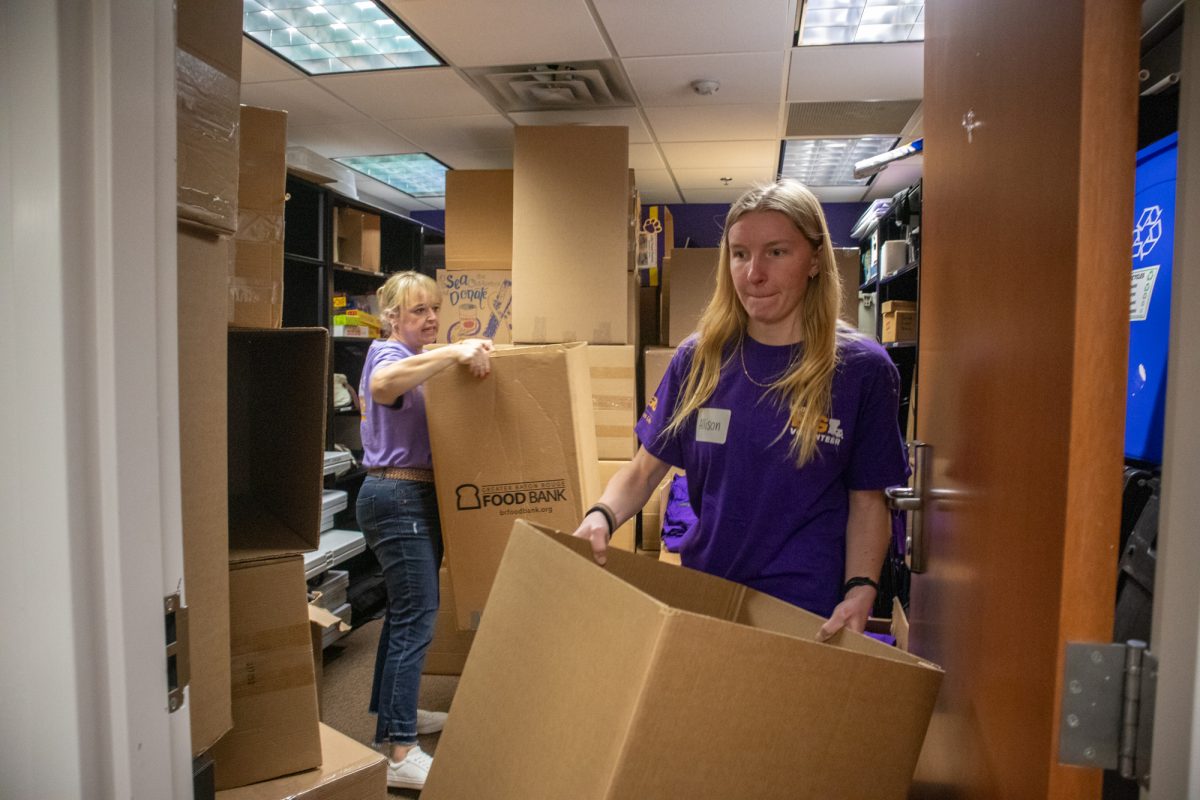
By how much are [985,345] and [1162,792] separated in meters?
0.45

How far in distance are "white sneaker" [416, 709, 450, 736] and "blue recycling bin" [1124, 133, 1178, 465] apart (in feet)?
7.27

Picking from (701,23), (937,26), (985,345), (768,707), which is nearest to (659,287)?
(701,23)

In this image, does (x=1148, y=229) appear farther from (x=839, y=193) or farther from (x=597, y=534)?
(x=839, y=193)

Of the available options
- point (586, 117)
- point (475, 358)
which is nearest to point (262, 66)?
point (586, 117)

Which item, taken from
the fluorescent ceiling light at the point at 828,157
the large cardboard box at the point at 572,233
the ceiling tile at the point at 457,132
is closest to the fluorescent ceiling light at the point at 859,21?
the large cardboard box at the point at 572,233

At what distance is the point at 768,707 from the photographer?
0.62m

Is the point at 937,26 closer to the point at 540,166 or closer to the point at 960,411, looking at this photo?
the point at 960,411

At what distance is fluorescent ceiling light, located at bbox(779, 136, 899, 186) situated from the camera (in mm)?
4137

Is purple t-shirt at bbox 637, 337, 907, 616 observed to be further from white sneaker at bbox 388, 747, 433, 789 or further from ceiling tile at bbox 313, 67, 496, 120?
ceiling tile at bbox 313, 67, 496, 120

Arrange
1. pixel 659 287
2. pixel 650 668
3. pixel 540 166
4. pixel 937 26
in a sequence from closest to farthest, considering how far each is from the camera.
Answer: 1. pixel 650 668
2. pixel 937 26
3. pixel 540 166
4. pixel 659 287

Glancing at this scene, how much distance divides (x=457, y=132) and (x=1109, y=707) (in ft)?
12.8

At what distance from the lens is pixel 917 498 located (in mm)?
1056

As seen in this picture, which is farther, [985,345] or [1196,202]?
[985,345]

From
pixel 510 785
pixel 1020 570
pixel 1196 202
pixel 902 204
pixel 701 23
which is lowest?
pixel 510 785
